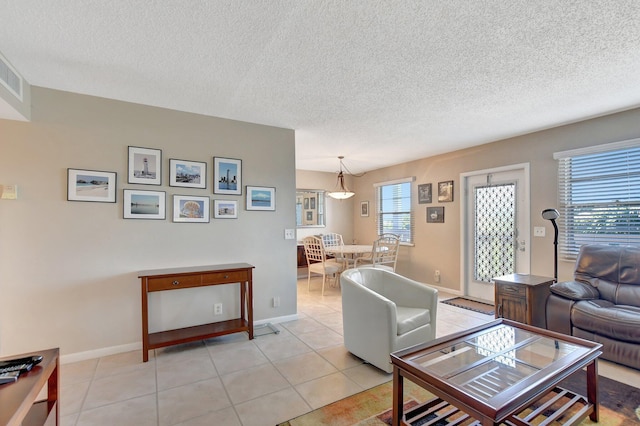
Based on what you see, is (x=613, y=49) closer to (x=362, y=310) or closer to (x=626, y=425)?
(x=626, y=425)

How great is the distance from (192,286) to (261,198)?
1.24 meters

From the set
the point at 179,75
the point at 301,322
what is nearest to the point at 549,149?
the point at 301,322

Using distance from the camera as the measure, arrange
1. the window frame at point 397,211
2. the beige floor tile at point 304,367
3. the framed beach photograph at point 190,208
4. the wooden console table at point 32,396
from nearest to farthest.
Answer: the wooden console table at point 32,396 → the beige floor tile at point 304,367 → the framed beach photograph at point 190,208 → the window frame at point 397,211

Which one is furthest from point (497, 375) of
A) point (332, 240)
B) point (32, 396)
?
point (332, 240)

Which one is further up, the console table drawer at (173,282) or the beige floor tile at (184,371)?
the console table drawer at (173,282)

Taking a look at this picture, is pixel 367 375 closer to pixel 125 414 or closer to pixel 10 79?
pixel 125 414

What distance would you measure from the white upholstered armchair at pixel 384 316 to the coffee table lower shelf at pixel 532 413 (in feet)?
1.74

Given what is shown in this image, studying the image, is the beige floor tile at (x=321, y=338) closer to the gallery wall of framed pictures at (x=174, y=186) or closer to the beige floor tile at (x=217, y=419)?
the beige floor tile at (x=217, y=419)

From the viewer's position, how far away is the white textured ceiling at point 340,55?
166 centimetres

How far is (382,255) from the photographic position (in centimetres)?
512

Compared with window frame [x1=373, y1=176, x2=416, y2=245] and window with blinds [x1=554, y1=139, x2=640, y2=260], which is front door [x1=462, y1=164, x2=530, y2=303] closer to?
window with blinds [x1=554, y1=139, x2=640, y2=260]

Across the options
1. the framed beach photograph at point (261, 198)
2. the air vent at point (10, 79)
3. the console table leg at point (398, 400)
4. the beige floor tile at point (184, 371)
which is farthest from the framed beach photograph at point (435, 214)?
the air vent at point (10, 79)

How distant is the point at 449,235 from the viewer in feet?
16.2

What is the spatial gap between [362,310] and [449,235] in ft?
9.88
